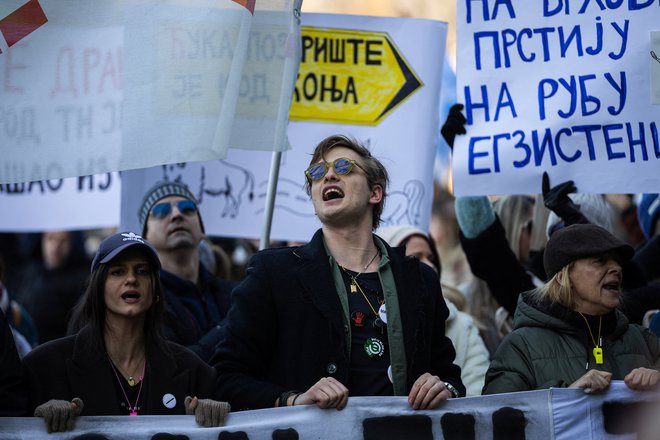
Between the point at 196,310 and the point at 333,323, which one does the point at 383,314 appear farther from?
the point at 196,310

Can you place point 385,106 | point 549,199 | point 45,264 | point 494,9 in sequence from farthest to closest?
point 45,264 < point 385,106 < point 494,9 < point 549,199

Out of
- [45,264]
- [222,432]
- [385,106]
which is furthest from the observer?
[45,264]

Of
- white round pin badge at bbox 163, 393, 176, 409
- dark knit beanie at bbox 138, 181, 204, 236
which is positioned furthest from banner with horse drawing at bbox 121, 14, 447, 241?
white round pin badge at bbox 163, 393, 176, 409

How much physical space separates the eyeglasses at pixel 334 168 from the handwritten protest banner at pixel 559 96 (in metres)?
1.25

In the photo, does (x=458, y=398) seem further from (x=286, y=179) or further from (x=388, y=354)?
(x=286, y=179)

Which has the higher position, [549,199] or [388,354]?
[549,199]

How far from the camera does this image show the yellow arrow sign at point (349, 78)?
22.1 feet

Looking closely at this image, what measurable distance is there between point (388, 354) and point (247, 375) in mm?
493

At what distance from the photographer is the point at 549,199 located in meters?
5.45

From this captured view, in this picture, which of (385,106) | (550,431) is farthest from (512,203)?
(550,431)

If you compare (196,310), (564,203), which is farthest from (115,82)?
(564,203)

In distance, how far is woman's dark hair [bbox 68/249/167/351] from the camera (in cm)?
446

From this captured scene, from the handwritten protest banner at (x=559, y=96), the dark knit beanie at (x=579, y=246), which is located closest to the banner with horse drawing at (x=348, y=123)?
the handwritten protest banner at (x=559, y=96)

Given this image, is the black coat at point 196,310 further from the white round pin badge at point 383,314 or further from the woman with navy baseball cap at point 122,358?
the white round pin badge at point 383,314
